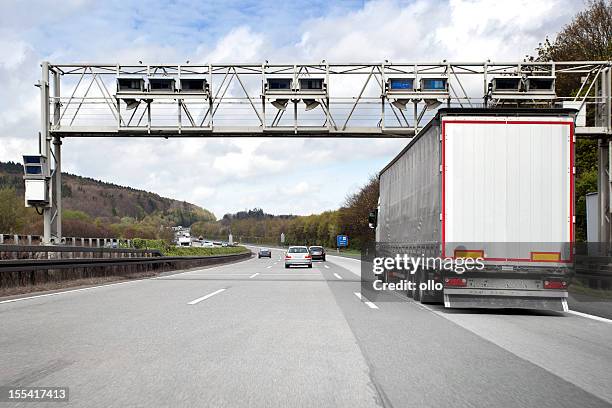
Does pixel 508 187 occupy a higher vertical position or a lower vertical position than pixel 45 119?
lower

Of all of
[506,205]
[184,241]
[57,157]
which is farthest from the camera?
[184,241]

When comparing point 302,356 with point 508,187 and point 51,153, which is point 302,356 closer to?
point 508,187

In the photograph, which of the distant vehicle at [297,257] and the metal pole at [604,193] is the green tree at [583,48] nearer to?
the metal pole at [604,193]

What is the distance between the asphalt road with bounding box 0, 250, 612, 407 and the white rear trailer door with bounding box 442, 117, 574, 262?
1462 millimetres

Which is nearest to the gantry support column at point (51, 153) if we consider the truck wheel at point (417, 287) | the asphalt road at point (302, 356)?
the asphalt road at point (302, 356)

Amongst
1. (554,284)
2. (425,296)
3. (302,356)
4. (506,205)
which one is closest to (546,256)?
(554,284)

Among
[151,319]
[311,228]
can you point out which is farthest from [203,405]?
[311,228]

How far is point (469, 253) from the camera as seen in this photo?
39.1 ft

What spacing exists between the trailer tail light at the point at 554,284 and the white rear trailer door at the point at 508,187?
0.47 meters

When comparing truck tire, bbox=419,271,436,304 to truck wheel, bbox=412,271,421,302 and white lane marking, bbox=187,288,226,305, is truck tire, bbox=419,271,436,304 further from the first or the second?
white lane marking, bbox=187,288,226,305

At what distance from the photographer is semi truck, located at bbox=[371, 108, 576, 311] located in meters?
11.8

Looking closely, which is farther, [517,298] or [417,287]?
[417,287]

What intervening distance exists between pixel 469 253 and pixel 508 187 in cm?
146

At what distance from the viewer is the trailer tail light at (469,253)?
11883 millimetres
